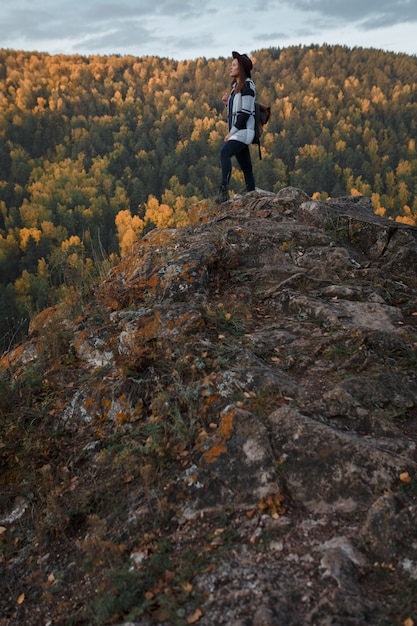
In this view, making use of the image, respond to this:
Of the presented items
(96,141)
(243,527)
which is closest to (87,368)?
(243,527)

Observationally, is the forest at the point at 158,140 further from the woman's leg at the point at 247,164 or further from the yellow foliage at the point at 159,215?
the woman's leg at the point at 247,164

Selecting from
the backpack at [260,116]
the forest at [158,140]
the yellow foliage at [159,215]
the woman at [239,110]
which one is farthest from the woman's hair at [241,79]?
the yellow foliage at [159,215]

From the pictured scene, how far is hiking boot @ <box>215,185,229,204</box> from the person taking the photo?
7.07 m

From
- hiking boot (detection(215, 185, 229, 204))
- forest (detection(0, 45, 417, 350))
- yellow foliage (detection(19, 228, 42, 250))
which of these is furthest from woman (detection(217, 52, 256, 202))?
yellow foliage (detection(19, 228, 42, 250))

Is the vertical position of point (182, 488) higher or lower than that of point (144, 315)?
lower

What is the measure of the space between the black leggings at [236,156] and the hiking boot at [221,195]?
0.34 ft

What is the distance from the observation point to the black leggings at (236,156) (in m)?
6.58

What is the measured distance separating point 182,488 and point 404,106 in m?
124

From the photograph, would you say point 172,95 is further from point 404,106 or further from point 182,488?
point 182,488

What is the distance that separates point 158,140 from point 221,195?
90453 millimetres

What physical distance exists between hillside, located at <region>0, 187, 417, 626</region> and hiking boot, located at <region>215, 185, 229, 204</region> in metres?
2.15

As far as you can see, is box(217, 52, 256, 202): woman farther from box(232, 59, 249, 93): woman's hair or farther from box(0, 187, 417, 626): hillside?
box(0, 187, 417, 626): hillside

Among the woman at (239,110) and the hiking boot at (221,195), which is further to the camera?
the hiking boot at (221,195)

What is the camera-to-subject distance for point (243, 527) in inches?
99.7
